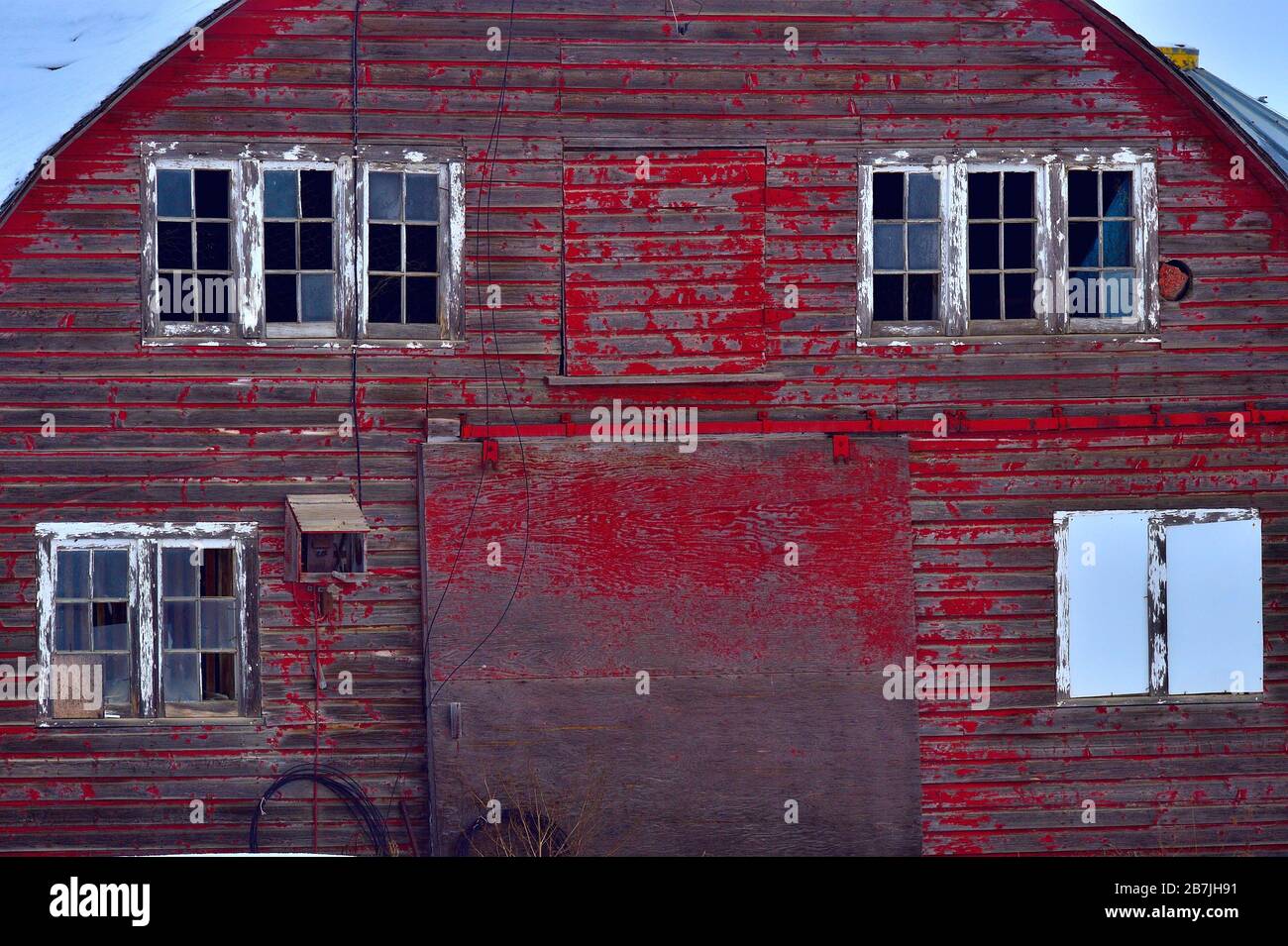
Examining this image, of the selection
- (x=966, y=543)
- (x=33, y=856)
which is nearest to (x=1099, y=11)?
(x=966, y=543)

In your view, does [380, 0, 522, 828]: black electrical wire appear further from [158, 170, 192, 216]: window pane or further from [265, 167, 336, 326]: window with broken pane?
[158, 170, 192, 216]: window pane

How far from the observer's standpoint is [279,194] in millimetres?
9430

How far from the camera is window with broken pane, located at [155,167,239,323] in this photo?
9.34m

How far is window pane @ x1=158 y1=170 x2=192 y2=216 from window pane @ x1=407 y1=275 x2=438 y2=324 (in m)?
1.51

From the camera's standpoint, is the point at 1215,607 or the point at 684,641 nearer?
the point at 684,641

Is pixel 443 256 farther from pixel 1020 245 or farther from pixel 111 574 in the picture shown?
pixel 1020 245

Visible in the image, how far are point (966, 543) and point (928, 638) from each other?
697 mm

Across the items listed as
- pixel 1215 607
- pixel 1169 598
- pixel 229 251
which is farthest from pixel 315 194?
pixel 1215 607

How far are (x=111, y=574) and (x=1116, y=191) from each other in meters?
7.25

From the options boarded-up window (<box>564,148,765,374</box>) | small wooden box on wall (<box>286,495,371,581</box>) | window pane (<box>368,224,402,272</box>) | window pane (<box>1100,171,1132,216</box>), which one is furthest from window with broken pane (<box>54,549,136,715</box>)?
window pane (<box>1100,171,1132,216</box>)

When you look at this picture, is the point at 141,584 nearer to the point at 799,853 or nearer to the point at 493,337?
the point at 493,337

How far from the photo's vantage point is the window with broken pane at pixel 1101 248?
981cm

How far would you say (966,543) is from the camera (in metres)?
9.71

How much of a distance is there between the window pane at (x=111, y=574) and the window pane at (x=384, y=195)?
2796 mm
